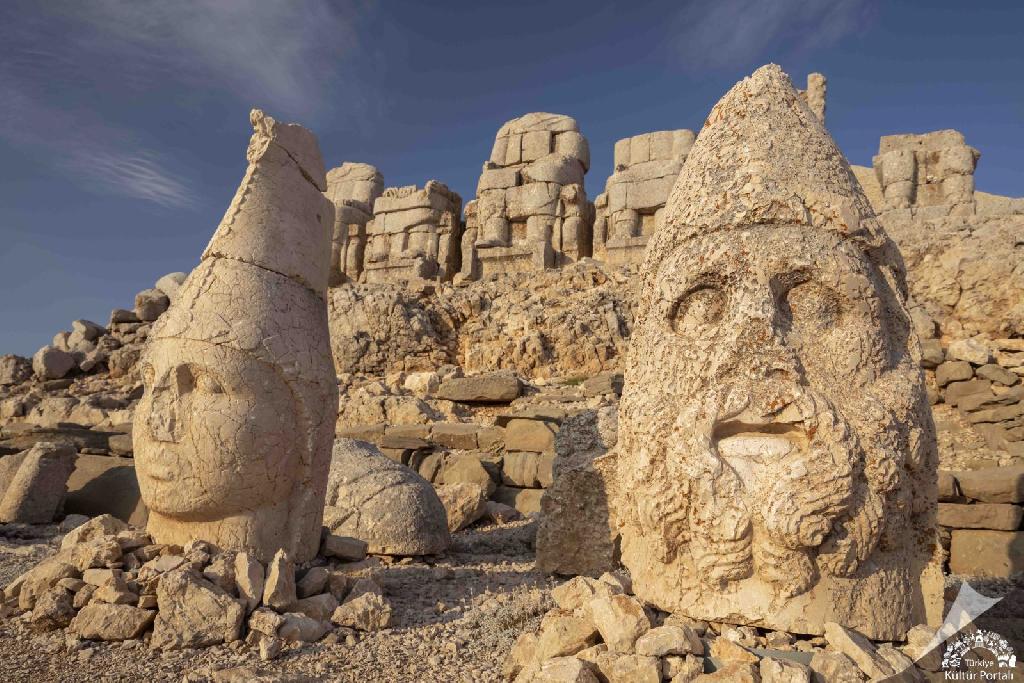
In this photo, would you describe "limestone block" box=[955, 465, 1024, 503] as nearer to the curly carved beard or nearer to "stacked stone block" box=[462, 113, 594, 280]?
the curly carved beard

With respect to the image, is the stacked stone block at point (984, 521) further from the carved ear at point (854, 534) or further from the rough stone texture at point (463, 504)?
the rough stone texture at point (463, 504)

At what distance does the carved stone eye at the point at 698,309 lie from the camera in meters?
2.41

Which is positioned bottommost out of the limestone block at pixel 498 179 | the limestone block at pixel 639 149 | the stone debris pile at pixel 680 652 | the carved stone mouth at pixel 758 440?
the stone debris pile at pixel 680 652

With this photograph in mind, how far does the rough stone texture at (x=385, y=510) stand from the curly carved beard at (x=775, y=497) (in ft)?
9.08

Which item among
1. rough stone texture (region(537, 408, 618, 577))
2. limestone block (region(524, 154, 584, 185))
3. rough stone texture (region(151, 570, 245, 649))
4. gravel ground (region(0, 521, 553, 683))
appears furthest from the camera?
limestone block (region(524, 154, 584, 185))

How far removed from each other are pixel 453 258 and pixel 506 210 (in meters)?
2.11

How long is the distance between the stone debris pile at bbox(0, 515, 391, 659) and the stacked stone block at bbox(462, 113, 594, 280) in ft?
40.5

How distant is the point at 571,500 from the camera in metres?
3.79

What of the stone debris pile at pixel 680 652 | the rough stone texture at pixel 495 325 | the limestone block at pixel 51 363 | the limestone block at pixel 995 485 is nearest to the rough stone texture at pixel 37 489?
the stone debris pile at pixel 680 652

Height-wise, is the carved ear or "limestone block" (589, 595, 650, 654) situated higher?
the carved ear

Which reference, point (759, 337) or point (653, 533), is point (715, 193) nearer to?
point (759, 337)

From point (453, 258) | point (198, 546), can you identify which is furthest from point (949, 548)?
point (453, 258)

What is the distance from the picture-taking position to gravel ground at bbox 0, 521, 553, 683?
2504 millimetres

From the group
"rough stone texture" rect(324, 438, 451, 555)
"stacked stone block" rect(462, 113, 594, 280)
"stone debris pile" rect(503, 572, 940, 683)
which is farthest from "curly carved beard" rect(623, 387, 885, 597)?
"stacked stone block" rect(462, 113, 594, 280)
